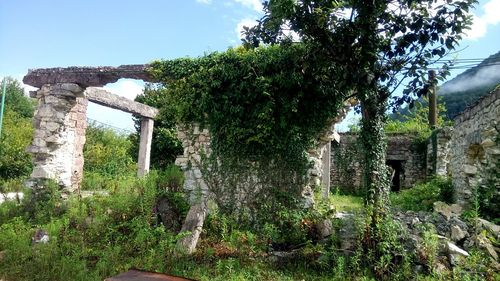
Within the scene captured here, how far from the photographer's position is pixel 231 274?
462cm

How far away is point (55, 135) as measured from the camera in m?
8.34

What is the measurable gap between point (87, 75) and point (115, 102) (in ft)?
8.97

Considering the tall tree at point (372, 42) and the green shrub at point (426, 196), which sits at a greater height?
the tall tree at point (372, 42)

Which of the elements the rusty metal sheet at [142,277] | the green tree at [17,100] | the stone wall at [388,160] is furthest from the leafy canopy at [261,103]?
the green tree at [17,100]

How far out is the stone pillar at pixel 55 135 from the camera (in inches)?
320

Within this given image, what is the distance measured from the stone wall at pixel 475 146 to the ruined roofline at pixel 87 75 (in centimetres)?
693

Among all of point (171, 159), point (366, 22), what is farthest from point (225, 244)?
point (171, 159)

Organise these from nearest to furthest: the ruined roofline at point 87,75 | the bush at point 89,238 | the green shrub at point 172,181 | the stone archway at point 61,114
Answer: the bush at point 89,238 < the green shrub at point 172,181 < the ruined roofline at point 87,75 < the stone archway at point 61,114

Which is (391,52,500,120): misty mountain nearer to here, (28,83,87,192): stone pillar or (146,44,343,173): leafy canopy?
(146,44,343,173): leafy canopy

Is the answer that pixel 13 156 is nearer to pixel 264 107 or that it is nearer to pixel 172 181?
pixel 172 181

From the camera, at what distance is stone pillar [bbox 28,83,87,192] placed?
814cm

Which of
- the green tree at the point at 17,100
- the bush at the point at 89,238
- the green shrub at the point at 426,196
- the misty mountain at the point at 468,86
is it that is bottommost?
the bush at the point at 89,238

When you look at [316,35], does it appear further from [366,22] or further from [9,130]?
[9,130]

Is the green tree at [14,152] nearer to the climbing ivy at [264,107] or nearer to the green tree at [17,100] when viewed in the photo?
the green tree at [17,100]
